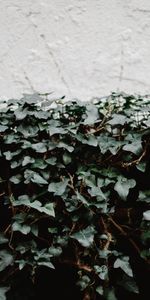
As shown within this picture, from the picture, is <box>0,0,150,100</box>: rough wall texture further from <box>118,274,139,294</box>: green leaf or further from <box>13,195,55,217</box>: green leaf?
<box>118,274,139,294</box>: green leaf

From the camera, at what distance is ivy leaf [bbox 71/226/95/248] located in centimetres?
186

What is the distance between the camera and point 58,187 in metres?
1.89

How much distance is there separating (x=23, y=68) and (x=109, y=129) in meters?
1.27

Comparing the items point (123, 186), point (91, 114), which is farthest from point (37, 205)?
point (91, 114)

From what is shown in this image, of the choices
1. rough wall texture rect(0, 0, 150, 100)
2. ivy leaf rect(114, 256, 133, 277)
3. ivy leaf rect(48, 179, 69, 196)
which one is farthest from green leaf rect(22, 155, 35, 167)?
rough wall texture rect(0, 0, 150, 100)

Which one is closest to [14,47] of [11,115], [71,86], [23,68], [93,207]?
[23,68]

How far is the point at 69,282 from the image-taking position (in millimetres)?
2264

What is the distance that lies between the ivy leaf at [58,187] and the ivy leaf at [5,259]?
383mm

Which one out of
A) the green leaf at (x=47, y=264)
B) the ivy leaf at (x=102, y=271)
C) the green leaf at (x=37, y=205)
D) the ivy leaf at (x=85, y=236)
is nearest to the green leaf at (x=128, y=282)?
the ivy leaf at (x=102, y=271)

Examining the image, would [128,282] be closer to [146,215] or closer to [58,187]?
[146,215]

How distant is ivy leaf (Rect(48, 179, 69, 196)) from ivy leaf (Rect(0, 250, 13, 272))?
38cm

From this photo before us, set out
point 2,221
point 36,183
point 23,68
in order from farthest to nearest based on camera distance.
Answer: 1. point 23,68
2. point 2,221
3. point 36,183

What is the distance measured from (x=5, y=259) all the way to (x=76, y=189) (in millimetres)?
488

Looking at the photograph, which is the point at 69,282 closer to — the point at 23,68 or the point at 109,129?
the point at 109,129
